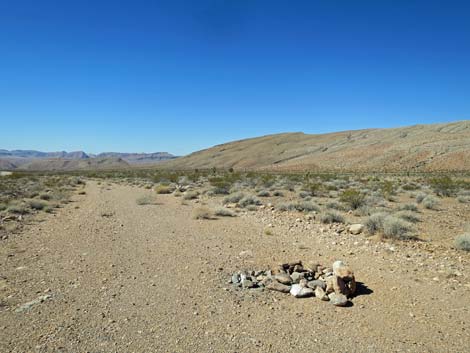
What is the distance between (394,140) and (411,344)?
295ft

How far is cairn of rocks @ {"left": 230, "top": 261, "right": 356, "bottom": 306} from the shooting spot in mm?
5461

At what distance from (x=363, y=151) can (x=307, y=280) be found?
7964 centimetres

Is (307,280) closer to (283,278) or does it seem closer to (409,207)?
(283,278)

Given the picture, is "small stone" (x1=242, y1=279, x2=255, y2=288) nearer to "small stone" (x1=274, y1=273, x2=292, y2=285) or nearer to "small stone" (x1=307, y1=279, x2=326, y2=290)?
"small stone" (x1=274, y1=273, x2=292, y2=285)

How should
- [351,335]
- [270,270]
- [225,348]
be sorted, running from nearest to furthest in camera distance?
[225,348] → [351,335] → [270,270]

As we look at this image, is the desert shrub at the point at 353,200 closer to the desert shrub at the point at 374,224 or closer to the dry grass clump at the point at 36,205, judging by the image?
the desert shrub at the point at 374,224

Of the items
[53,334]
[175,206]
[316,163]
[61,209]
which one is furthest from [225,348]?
[316,163]

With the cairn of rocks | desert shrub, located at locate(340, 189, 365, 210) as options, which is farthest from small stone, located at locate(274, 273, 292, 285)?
desert shrub, located at locate(340, 189, 365, 210)

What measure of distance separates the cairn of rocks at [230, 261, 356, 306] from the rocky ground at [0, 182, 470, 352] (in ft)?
0.58

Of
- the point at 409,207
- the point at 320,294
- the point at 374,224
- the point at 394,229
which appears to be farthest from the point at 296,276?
the point at 409,207

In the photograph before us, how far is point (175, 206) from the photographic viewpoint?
16578mm

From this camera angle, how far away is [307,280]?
6.07 meters

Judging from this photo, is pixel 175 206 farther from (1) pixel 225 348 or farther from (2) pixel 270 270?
(1) pixel 225 348

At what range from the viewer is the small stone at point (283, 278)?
6.00 metres
